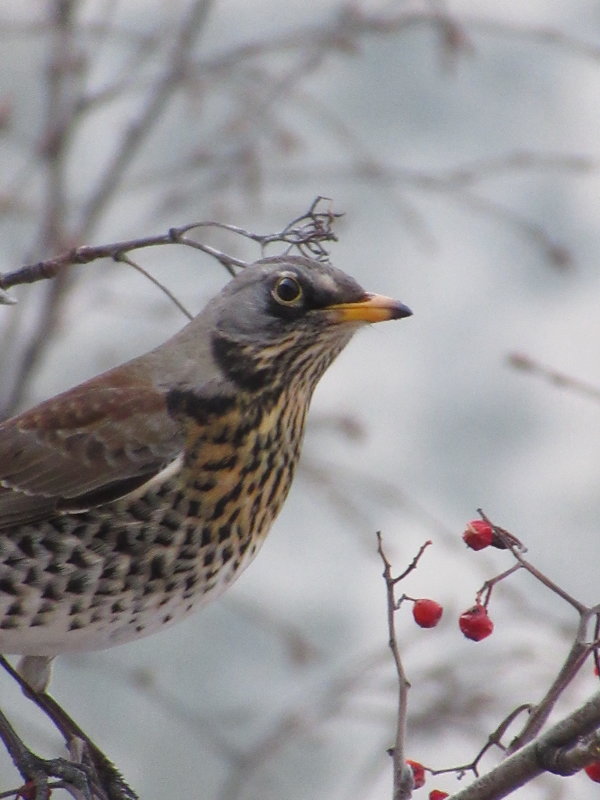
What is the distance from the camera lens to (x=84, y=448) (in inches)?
118

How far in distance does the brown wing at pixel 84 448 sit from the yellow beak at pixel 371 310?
1.36ft

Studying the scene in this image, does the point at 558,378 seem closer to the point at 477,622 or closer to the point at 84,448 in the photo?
the point at 477,622

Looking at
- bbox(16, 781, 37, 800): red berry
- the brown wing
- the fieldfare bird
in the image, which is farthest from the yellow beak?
bbox(16, 781, 37, 800): red berry

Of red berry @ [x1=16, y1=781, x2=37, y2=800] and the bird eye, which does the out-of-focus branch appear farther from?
red berry @ [x1=16, y1=781, x2=37, y2=800]

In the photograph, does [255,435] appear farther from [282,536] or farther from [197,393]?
[282,536]

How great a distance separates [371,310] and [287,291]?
208 mm

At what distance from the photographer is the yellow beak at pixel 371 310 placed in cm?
267

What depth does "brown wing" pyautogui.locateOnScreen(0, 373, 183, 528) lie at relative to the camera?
2.90 m

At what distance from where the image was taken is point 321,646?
658 centimetres

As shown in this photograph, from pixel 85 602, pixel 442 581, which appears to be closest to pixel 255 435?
pixel 85 602

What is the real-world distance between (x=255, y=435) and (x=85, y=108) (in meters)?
2.27

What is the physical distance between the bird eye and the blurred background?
132 centimetres

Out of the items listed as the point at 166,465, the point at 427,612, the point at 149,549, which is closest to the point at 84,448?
the point at 166,465

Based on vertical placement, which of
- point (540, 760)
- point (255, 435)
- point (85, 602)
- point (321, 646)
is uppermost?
point (321, 646)
